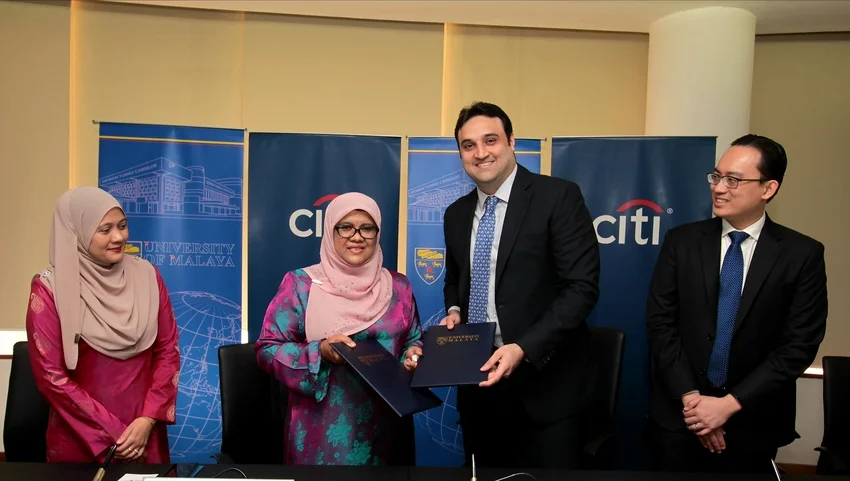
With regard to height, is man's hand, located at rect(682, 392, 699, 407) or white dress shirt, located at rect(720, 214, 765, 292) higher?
white dress shirt, located at rect(720, 214, 765, 292)

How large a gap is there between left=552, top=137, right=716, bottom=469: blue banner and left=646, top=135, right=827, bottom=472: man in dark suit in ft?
3.65

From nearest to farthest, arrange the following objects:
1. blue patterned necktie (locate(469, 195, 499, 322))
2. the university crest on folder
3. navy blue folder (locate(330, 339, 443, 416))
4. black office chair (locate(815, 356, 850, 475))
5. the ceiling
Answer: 1. navy blue folder (locate(330, 339, 443, 416))
2. blue patterned necktie (locate(469, 195, 499, 322))
3. black office chair (locate(815, 356, 850, 475))
4. the university crest on folder
5. the ceiling

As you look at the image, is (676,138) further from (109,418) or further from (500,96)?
(109,418)

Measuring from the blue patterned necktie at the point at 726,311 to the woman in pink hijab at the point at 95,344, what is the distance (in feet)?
6.30

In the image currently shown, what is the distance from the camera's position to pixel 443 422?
3.48m

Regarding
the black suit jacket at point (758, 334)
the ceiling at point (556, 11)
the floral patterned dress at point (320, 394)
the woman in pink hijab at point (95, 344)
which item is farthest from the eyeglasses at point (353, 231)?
the ceiling at point (556, 11)

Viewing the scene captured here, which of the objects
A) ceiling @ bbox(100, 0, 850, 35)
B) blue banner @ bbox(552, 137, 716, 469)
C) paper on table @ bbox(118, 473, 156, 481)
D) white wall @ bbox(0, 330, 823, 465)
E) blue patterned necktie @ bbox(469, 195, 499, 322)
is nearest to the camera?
paper on table @ bbox(118, 473, 156, 481)

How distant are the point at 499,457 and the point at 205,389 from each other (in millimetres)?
1987

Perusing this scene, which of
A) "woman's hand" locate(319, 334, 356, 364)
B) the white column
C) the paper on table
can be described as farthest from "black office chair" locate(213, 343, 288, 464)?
the white column

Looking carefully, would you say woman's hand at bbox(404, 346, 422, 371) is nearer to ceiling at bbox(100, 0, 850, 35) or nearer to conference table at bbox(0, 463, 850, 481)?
conference table at bbox(0, 463, 850, 481)

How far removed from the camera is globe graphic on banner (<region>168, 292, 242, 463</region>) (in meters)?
3.40

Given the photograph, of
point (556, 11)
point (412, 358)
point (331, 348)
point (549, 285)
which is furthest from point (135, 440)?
point (556, 11)

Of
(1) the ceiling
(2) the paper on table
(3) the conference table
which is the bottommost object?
(3) the conference table

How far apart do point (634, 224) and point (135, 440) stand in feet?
8.64
